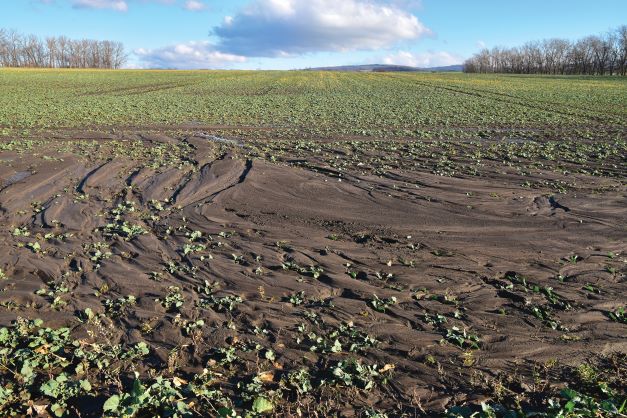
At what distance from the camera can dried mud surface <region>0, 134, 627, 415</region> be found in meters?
5.73

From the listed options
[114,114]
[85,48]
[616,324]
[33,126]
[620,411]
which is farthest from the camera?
[85,48]

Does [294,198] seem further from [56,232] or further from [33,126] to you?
[33,126]

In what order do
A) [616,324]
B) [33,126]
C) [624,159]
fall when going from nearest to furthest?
[616,324] → [624,159] → [33,126]

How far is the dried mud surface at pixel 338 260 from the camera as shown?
18.8 feet

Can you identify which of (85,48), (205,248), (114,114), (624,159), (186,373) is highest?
(85,48)

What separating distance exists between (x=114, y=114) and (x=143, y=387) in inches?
1043

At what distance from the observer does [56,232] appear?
9.34 metres

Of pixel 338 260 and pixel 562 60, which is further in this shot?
pixel 562 60

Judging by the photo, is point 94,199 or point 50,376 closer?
A: point 50,376

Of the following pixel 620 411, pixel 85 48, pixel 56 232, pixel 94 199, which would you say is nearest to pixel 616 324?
pixel 620 411

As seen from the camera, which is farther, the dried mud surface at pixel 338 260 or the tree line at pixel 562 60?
the tree line at pixel 562 60

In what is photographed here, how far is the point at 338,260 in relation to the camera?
8.25 metres

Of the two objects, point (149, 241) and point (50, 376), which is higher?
point (149, 241)

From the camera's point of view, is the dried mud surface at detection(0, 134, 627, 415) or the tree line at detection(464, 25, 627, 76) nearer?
the dried mud surface at detection(0, 134, 627, 415)
